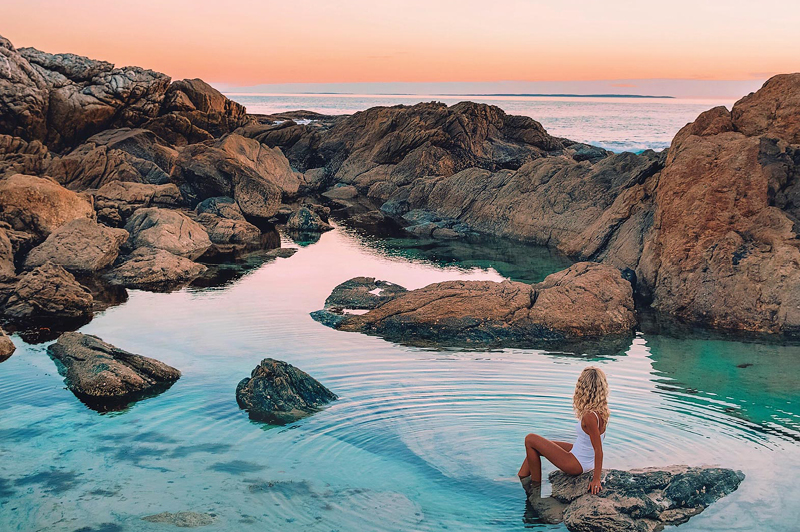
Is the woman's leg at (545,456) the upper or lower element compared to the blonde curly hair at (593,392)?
lower

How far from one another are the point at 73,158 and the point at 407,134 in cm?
1746

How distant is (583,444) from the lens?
305 inches

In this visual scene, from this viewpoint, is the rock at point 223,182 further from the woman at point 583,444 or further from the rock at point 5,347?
the woman at point 583,444

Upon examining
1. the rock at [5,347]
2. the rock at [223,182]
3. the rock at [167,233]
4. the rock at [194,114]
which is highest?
the rock at [194,114]

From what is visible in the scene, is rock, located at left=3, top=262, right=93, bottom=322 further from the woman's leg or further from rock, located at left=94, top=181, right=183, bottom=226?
the woman's leg

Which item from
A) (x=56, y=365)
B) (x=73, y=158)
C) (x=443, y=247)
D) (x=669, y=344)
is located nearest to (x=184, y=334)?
(x=56, y=365)

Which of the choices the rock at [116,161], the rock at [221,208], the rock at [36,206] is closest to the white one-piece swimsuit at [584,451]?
the rock at [36,206]

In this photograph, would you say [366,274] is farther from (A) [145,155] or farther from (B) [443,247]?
(A) [145,155]

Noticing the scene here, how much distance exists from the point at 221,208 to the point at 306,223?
3357 mm

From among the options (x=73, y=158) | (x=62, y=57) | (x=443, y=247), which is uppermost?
(x=62, y=57)

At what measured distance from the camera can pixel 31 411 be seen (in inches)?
419

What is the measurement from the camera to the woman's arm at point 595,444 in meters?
7.45

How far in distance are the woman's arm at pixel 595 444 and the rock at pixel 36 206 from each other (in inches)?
718

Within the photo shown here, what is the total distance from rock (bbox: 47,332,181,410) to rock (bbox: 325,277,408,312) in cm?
493
